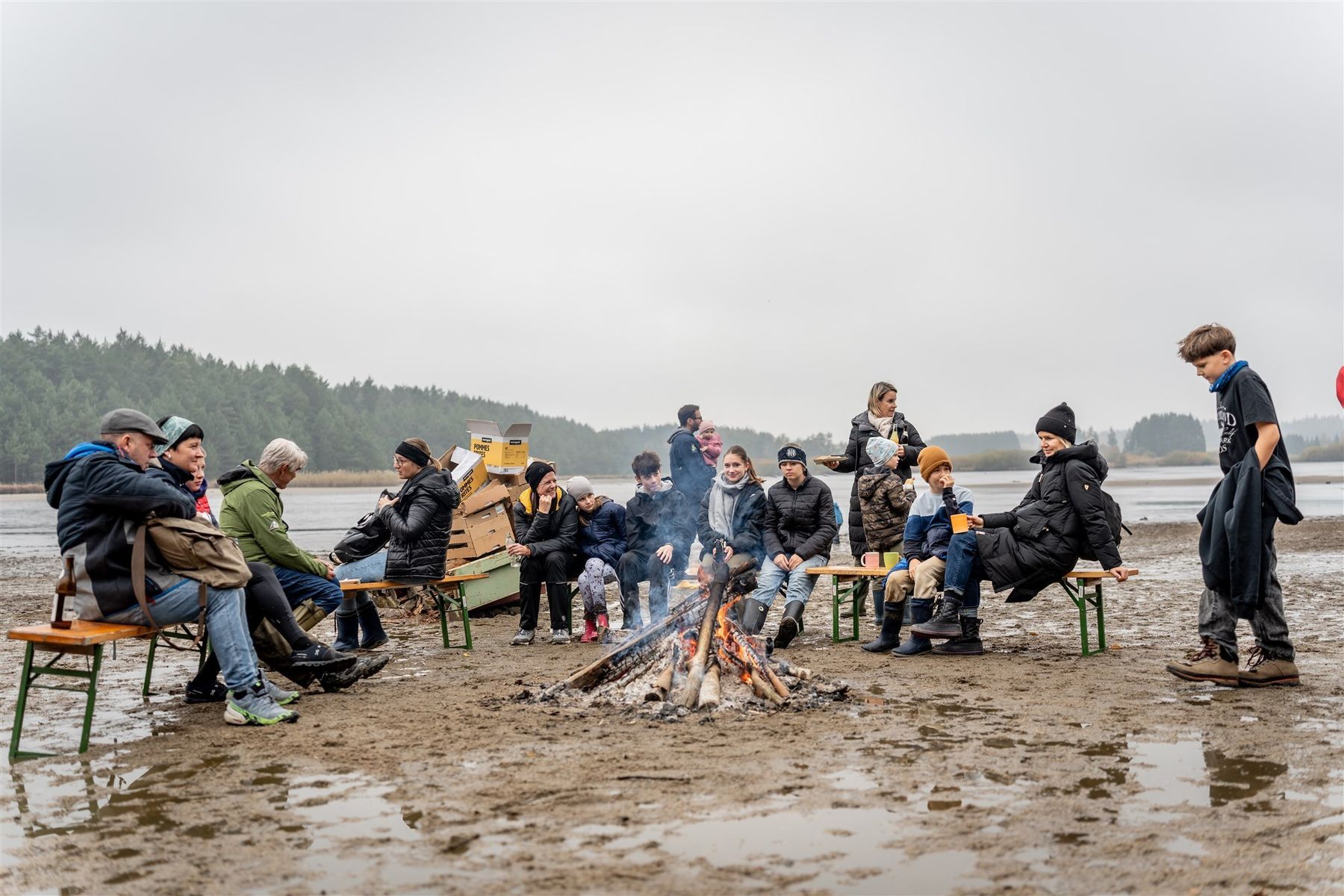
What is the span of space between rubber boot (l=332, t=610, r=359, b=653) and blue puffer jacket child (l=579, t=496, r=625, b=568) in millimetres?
2016

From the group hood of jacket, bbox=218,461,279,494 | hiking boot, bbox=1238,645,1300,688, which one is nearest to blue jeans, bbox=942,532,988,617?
hiking boot, bbox=1238,645,1300,688

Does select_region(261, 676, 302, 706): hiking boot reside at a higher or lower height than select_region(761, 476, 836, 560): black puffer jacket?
lower

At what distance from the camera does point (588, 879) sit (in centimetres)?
331

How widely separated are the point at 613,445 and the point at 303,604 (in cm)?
11546

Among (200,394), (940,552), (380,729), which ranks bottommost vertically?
(380,729)

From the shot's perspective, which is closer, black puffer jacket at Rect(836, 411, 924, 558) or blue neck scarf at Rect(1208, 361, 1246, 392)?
blue neck scarf at Rect(1208, 361, 1246, 392)

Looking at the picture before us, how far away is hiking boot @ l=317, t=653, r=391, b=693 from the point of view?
668cm

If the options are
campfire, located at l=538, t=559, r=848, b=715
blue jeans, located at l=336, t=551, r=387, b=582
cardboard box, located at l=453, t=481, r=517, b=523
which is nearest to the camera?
campfire, located at l=538, t=559, r=848, b=715

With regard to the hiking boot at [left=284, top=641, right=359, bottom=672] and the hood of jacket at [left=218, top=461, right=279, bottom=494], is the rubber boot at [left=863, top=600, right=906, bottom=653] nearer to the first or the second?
the hiking boot at [left=284, top=641, right=359, bottom=672]

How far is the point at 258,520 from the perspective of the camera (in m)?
6.79

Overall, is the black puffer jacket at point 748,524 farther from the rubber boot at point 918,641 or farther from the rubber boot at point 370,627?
the rubber boot at point 370,627

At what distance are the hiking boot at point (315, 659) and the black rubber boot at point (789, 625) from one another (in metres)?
3.42

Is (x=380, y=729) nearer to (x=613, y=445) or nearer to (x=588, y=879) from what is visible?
(x=588, y=879)

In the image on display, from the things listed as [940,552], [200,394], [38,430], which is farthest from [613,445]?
[940,552]
